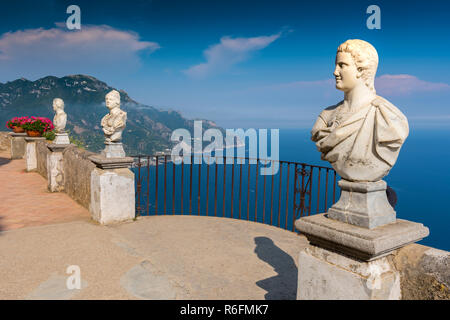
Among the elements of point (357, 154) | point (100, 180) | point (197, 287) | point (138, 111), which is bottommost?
point (197, 287)

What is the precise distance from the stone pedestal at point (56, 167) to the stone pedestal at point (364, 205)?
821cm

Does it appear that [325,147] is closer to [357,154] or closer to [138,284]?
[357,154]

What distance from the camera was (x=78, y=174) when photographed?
23.3 feet

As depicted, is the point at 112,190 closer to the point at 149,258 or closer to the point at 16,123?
the point at 149,258

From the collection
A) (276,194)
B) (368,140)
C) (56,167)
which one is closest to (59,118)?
(56,167)

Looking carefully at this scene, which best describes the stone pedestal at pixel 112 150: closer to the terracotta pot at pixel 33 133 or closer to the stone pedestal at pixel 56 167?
the stone pedestal at pixel 56 167

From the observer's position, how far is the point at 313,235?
7.27 ft

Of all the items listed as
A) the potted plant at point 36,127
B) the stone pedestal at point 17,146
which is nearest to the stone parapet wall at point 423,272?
the potted plant at point 36,127

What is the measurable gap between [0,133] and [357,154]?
20718mm

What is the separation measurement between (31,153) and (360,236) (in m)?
12.3

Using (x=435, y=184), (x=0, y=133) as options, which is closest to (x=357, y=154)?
(x=0, y=133)

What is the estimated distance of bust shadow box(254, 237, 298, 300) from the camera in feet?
10.8

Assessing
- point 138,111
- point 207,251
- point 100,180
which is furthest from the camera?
point 138,111

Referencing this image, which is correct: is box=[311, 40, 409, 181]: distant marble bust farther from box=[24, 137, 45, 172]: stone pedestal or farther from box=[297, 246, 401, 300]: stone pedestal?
box=[24, 137, 45, 172]: stone pedestal
